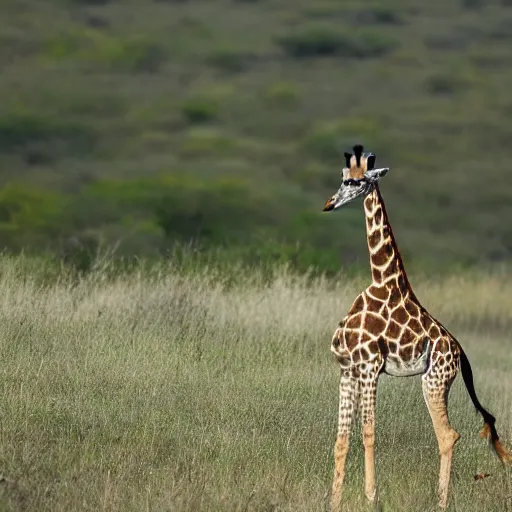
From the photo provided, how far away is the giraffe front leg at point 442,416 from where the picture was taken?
6.93 metres

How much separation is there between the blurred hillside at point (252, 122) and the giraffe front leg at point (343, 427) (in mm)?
15886

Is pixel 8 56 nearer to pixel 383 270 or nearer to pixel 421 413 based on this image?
pixel 421 413

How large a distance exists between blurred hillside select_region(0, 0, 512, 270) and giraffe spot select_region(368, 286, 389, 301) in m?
15.9

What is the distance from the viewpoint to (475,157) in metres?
37.8

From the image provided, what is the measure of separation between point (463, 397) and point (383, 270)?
17.7 feet

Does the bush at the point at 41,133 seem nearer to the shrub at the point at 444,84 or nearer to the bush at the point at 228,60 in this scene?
the bush at the point at 228,60

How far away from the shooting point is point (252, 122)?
130 feet

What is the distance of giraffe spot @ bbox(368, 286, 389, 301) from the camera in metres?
6.95

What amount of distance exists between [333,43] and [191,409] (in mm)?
35289

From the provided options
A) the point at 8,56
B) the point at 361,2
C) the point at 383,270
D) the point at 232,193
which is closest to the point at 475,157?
the point at 232,193

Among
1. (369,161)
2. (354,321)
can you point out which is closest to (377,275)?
(354,321)

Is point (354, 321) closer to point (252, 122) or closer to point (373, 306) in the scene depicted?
point (373, 306)

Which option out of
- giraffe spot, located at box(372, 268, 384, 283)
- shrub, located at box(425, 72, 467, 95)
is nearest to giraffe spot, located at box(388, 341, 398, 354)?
giraffe spot, located at box(372, 268, 384, 283)

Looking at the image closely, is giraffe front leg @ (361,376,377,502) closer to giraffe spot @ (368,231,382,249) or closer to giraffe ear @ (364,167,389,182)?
giraffe spot @ (368,231,382,249)
